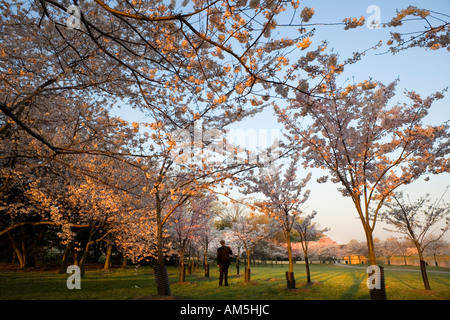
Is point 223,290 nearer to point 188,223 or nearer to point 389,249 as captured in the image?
point 188,223

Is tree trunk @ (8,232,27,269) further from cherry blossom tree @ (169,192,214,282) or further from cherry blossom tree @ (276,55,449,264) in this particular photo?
cherry blossom tree @ (276,55,449,264)

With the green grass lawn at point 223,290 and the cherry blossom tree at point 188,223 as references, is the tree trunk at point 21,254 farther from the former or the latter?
the cherry blossom tree at point 188,223

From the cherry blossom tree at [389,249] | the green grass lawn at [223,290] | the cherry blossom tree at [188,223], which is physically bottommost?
the cherry blossom tree at [389,249]

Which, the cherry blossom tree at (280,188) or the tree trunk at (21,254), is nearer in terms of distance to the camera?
the cherry blossom tree at (280,188)

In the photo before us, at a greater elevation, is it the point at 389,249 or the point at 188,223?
the point at 188,223

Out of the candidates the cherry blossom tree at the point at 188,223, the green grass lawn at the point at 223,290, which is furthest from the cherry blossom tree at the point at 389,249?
the cherry blossom tree at the point at 188,223

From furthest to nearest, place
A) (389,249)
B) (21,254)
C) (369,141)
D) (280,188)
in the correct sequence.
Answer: (389,249)
(21,254)
(280,188)
(369,141)

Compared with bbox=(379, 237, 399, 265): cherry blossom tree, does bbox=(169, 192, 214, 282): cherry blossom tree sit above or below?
above

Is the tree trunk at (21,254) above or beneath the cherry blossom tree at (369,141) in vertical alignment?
beneath

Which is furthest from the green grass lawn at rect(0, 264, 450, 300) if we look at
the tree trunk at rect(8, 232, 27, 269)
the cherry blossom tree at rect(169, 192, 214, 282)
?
the tree trunk at rect(8, 232, 27, 269)

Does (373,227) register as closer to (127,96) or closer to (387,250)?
(127,96)

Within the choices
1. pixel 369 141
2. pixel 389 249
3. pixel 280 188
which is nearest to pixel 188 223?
pixel 280 188

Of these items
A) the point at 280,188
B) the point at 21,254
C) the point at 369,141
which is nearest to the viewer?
the point at 369,141

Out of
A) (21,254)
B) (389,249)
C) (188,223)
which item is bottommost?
(389,249)
